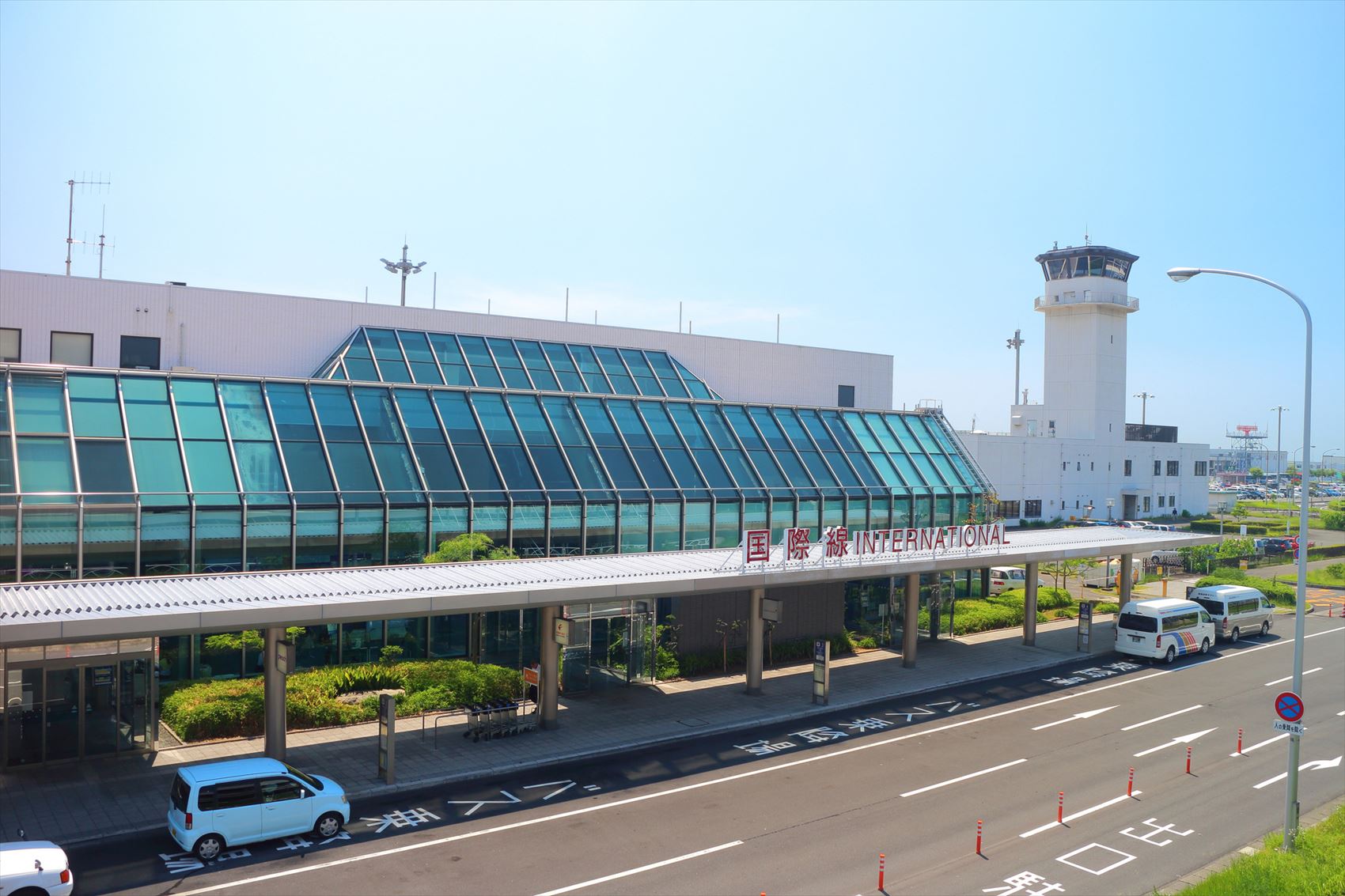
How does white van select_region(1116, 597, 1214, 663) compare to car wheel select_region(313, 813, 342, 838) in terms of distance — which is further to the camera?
white van select_region(1116, 597, 1214, 663)

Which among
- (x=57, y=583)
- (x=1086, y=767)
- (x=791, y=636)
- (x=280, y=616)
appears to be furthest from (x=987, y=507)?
(x=57, y=583)

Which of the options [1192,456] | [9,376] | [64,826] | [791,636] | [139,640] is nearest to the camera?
[64,826]

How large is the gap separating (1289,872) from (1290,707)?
4245mm

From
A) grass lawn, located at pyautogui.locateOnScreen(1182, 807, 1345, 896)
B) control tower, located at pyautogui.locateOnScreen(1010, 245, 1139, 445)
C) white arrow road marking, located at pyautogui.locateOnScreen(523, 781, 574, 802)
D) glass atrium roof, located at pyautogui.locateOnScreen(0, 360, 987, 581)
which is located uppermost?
control tower, located at pyautogui.locateOnScreen(1010, 245, 1139, 445)

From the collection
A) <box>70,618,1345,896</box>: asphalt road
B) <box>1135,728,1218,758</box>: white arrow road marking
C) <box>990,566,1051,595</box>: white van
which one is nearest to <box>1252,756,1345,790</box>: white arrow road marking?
<box>70,618,1345,896</box>: asphalt road

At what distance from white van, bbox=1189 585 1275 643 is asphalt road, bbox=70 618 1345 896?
1417 cm

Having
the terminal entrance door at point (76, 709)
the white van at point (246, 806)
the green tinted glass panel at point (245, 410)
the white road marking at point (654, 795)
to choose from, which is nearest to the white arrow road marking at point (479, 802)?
the white road marking at point (654, 795)

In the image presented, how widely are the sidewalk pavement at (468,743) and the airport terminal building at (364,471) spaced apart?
166cm

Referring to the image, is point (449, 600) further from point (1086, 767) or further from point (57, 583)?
point (1086, 767)

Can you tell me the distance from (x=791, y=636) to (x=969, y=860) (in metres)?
19.4

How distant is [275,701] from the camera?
74.8 ft

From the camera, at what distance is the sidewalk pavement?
2069cm

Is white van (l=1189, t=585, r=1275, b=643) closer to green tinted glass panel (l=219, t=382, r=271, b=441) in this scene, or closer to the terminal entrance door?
green tinted glass panel (l=219, t=382, r=271, b=441)

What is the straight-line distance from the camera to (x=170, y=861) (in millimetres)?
18219
